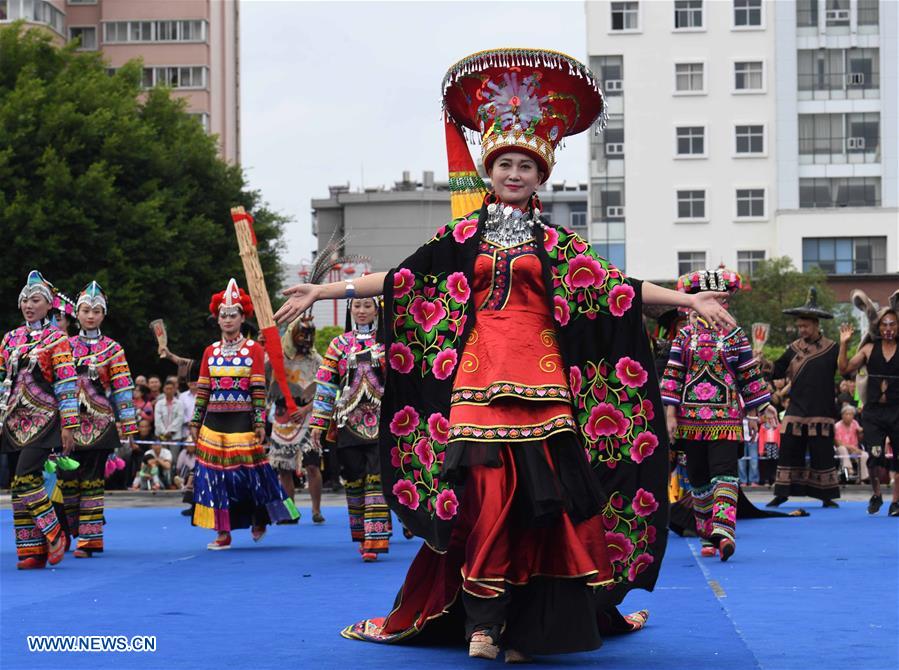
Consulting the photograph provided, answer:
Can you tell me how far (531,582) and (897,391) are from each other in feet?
32.8

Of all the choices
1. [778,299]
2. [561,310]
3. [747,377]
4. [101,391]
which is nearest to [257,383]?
[101,391]

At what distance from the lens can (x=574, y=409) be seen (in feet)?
24.5

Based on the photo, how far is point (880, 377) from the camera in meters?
16.3

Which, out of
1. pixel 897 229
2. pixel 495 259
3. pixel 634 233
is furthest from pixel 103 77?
pixel 495 259

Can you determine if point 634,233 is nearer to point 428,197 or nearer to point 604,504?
point 428,197

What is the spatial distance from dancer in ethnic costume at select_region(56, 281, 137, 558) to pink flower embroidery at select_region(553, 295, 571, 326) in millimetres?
6352

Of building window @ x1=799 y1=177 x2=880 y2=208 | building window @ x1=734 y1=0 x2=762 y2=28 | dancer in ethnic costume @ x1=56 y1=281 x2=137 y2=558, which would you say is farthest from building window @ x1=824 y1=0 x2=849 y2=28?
dancer in ethnic costume @ x1=56 y1=281 x2=137 y2=558

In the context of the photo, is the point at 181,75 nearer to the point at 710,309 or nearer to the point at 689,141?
the point at 689,141

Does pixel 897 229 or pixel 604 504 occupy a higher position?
pixel 897 229

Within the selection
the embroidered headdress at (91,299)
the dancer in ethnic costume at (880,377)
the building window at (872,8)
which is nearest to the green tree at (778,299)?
the building window at (872,8)

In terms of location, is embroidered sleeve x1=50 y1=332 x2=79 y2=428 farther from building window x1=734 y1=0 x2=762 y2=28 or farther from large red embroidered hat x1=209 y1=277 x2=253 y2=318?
building window x1=734 y1=0 x2=762 y2=28

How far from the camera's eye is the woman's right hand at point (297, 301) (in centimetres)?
705

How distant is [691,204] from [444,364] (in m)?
58.8

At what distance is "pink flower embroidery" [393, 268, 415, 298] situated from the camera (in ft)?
24.8
